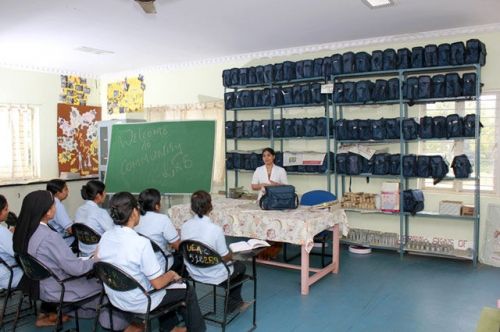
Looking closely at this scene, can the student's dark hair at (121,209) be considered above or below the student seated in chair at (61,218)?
above

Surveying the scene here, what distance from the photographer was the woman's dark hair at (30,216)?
3.08 meters

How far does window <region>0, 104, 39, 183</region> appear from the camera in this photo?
7949 millimetres

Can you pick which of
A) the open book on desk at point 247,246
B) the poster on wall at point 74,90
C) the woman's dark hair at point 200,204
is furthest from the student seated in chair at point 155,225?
the poster on wall at point 74,90

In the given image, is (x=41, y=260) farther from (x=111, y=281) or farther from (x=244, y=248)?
(x=244, y=248)

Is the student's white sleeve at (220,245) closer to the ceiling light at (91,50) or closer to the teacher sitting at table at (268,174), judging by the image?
the teacher sitting at table at (268,174)

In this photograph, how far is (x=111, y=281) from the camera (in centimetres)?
278

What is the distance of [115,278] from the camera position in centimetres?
274

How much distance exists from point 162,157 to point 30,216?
3633 millimetres

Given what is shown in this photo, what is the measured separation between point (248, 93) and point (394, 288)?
3.79m

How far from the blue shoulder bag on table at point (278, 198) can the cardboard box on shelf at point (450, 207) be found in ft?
7.60

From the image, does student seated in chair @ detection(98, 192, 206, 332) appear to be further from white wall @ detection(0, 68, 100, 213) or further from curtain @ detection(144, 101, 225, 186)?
white wall @ detection(0, 68, 100, 213)

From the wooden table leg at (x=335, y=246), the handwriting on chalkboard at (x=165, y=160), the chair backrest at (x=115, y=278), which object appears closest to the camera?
the chair backrest at (x=115, y=278)

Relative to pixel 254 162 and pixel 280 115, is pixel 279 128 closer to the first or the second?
pixel 280 115

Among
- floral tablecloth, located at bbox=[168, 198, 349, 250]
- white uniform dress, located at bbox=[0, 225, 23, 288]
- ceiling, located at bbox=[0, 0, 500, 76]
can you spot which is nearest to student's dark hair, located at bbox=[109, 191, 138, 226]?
white uniform dress, located at bbox=[0, 225, 23, 288]
